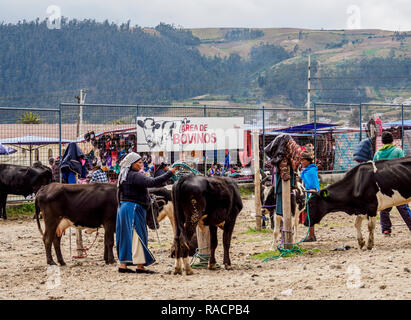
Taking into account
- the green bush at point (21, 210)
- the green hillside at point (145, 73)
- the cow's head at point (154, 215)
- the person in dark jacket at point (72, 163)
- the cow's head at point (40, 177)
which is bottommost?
the green bush at point (21, 210)

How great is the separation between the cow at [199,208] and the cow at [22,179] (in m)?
8.74

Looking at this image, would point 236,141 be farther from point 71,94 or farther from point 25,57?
point 25,57

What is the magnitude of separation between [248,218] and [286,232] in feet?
18.7

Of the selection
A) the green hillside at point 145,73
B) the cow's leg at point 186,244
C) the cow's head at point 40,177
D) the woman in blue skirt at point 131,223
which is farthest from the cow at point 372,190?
the green hillside at point 145,73

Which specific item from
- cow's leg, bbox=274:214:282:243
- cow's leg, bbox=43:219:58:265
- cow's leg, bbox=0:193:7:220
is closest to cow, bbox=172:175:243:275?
cow's leg, bbox=274:214:282:243

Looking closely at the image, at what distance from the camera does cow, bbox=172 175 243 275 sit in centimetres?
934

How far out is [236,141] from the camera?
2098 centimetres

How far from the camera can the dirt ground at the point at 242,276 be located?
7.59 m

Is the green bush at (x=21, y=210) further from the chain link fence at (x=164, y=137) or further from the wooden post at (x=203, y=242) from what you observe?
the wooden post at (x=203, y=242)

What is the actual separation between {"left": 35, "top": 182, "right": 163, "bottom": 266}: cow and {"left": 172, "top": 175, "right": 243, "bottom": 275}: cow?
138cm

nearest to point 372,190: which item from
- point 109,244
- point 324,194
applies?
point 324,194

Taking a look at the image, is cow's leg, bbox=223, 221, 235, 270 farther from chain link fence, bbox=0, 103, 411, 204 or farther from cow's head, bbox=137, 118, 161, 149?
cow's head, bbox=137, 118, 161, 149

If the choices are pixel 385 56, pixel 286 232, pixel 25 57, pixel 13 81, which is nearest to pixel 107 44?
pixel 25 57

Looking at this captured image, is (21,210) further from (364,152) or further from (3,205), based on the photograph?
(364,152)
